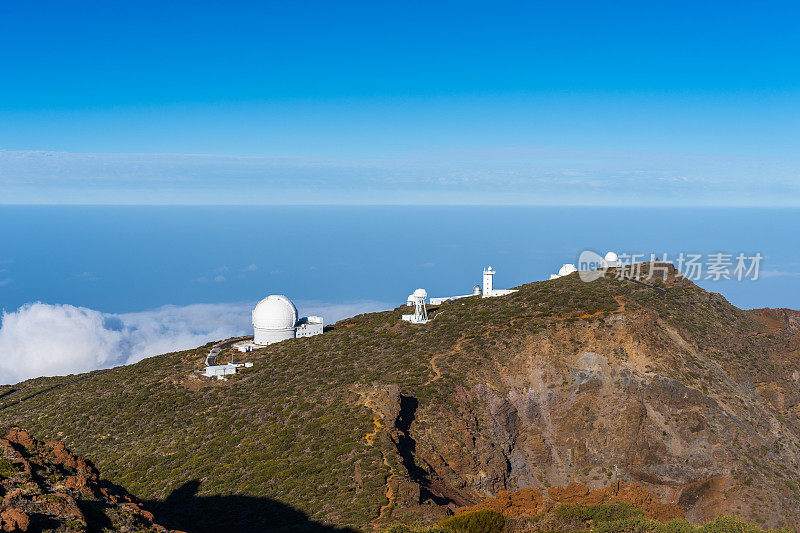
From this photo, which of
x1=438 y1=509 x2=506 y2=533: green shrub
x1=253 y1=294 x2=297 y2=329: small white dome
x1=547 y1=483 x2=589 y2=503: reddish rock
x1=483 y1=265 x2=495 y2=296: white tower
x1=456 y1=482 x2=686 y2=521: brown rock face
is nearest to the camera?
x1=438 y1=509 x2=506 y2=533: green shrub

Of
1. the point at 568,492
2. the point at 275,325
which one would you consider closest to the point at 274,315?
the point at 275,325

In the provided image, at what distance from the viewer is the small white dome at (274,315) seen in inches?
2015

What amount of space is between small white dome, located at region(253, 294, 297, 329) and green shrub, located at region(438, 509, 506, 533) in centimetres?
3087

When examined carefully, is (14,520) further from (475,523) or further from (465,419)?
(465,419)

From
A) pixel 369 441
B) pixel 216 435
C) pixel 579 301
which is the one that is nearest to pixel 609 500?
pixel 369 441

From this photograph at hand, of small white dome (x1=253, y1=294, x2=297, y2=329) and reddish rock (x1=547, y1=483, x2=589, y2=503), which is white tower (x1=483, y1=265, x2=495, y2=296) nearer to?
small white dome (x1=253, y1=294, x2=297, y2=329)

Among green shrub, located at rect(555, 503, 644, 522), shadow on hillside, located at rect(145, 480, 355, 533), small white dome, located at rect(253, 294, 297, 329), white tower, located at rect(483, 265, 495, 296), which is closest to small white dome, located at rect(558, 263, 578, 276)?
white tower, located at rect(483, 265, 495, 296)

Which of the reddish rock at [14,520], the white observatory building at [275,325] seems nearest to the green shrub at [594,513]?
the reddish rock at [14,520]

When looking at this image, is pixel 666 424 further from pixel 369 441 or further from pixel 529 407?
pixel 369 441

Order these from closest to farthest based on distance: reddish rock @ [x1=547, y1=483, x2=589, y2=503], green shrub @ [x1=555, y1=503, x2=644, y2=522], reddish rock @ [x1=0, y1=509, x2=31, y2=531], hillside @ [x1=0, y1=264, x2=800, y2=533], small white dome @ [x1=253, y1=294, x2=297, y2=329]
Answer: reddish rock @ [x1=0, y1=509, x2=31, y2=531] < green shrub @ [x1=555, y1=503, x2=644, y2=522] < hillside @ [x1=0, y1=264, x2=800, y2=533] < reddish rock @ [x1=547, y1=483, x2=589, y2=503] < small white dome @ [x1=253, y1=294, x2=297, y2=329]

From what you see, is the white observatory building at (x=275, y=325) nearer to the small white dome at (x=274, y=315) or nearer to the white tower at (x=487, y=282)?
the small white dome at (x=274, y=315)

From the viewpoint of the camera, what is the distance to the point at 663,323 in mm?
40469

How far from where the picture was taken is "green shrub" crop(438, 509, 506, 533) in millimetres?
22781

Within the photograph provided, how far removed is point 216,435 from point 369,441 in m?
10.7
